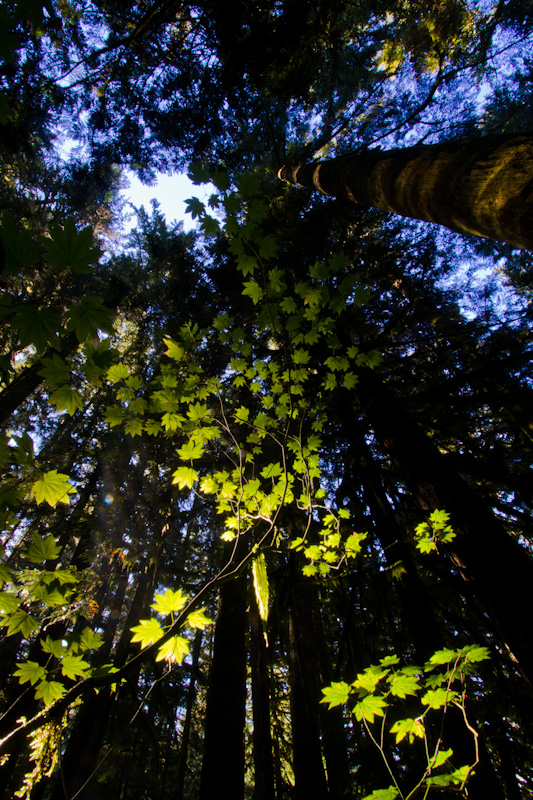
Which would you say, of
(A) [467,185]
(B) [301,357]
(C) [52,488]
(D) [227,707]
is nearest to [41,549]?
(C) [52,488]

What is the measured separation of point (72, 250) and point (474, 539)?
2.87m

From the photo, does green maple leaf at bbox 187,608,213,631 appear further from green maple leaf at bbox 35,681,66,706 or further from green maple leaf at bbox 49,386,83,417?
green maple leaf at bbox 49,386,83,417

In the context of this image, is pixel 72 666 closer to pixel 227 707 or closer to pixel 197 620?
pixel 197 620

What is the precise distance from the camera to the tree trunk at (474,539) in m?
1.75

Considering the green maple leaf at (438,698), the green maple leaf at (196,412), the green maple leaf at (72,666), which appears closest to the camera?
the green maple leaf at (438,698)

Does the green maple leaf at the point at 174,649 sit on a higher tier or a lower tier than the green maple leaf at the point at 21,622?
lower

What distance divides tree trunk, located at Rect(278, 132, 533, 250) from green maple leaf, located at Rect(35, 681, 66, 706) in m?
3.16

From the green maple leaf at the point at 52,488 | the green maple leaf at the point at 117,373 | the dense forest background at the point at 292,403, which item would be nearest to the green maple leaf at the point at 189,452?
the dense forest background at the point at 292,403

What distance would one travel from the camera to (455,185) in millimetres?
1768

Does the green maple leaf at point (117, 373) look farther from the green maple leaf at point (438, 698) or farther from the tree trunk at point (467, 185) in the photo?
the green maple leaf at point (438, 698)

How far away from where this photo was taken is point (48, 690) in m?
1.58

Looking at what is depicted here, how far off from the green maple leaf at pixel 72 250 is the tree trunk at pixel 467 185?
188 centimetres

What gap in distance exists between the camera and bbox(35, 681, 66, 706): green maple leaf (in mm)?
1539

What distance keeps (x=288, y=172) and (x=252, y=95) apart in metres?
1.68
